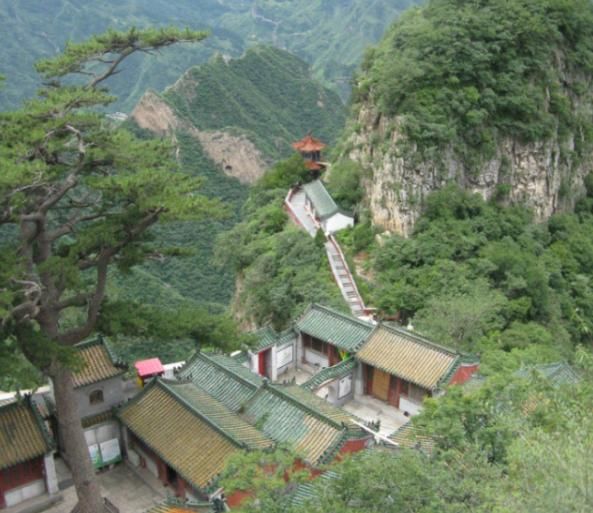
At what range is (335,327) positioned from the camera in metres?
26.4

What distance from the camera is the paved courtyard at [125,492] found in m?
18.6

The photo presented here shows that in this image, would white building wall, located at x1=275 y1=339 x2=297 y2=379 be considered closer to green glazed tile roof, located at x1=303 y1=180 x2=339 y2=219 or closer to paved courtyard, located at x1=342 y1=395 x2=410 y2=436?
paved courtyard, located at x1=342 y1=395 x2=410 y2=436

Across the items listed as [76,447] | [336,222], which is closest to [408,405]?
[76,447]

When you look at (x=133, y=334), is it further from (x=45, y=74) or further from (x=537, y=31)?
(x=537, y=31)

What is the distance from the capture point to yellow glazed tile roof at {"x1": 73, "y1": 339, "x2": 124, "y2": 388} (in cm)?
1942

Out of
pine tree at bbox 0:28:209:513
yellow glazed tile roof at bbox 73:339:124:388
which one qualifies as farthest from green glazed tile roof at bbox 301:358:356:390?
pine tree at bbox 0:28:209:513

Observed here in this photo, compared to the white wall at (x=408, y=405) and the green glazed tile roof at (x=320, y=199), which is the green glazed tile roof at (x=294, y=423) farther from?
the green glazed tile roof at (x=320, y=199)

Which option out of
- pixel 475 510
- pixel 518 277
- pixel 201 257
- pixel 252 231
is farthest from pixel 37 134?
pixel 201 257

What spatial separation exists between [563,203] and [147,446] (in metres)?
32.5

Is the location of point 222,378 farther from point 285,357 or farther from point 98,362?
point 285,357

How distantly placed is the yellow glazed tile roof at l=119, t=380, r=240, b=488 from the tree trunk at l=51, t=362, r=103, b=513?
182 centimetres

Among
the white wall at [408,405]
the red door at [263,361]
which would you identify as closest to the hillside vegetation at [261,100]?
the red door at [263,361]

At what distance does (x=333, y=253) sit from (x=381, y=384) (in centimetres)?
1251

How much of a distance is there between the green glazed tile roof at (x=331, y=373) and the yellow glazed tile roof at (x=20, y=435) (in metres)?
8.79
